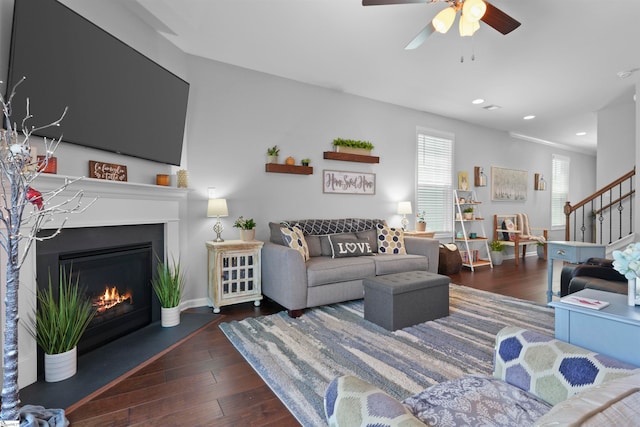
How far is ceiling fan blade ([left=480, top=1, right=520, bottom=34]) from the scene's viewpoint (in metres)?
2.24

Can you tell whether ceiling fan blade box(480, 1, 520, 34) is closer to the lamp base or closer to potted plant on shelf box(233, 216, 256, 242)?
potted plant on shelf box(233, 216, 256, 242)

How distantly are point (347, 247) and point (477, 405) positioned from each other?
2.79 metres

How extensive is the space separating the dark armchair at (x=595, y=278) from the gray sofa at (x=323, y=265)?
1.43m

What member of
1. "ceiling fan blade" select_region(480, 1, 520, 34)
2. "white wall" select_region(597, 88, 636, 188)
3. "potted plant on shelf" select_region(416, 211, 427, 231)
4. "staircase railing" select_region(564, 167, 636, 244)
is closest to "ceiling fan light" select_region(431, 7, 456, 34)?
"ceiling fan blade" select_region(480, 1, 520, 34)

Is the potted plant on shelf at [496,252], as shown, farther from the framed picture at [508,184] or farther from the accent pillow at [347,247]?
the accent pillow at [347,247]

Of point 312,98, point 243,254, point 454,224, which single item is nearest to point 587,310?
point 243,254

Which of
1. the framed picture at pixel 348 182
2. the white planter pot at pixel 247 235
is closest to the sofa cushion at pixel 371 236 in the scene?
the framed picture at pixel 348 182

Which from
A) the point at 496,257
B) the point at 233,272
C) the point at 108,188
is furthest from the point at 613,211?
the point at 108,188

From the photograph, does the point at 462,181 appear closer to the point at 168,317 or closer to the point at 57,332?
the point at 168,317

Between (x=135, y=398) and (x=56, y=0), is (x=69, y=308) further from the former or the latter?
(x=56, y=0)

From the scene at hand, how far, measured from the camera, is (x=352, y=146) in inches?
185

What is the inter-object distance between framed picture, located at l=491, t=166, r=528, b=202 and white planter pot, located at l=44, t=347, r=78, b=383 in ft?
23.1

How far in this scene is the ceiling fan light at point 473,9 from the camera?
209 cm

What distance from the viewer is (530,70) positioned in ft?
12.6
